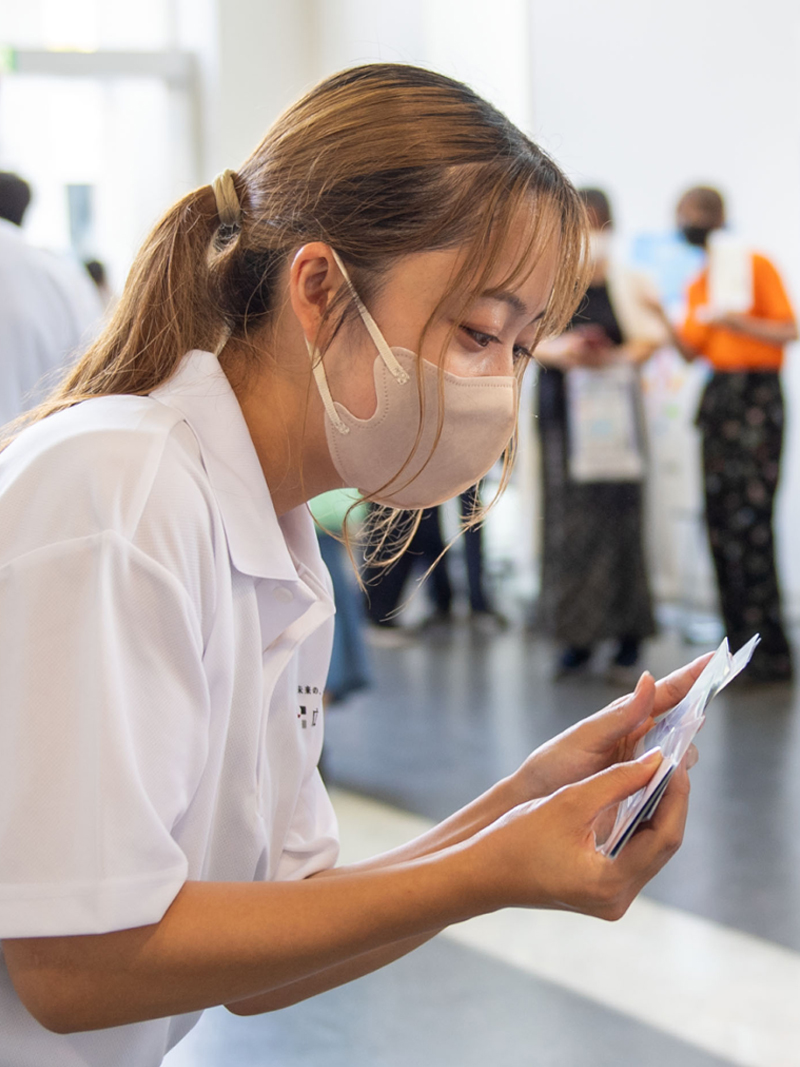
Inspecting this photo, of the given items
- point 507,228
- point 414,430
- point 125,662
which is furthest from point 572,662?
point 125,662

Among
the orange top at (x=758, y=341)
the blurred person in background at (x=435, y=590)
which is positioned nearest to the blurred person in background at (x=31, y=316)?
the orange top at (x=758, y=341)

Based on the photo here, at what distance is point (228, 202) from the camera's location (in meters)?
0.88

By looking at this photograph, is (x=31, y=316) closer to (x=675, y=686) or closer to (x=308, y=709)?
(x=308, y=709)

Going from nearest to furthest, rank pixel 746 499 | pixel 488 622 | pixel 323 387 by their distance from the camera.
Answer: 1. pixel 323 387
2. pixel 746 499
3. pixel 488 622

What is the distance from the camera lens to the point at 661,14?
15.4 feet

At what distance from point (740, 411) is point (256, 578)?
9.56ft

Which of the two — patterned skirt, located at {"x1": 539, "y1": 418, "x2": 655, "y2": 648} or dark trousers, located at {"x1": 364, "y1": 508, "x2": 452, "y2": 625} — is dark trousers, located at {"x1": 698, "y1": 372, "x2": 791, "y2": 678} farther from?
dark trousers, located at {"x1": 364, "y1": 508, "x2": 452, "y2": 625}

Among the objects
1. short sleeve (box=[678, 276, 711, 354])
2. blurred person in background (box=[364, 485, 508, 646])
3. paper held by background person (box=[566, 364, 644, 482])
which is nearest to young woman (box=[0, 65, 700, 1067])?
paper held by background person (box=[566, 364, 644, 482])

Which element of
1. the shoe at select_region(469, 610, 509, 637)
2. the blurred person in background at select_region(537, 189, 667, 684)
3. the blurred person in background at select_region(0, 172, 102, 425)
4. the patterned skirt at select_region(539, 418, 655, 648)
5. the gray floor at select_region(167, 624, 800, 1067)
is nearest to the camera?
the gray floor at select_region(167, 624, 800, 1067)

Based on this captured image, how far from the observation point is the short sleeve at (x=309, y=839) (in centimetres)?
97

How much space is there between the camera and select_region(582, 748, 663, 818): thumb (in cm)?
71

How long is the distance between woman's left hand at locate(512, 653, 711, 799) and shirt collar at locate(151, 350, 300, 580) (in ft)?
0.84

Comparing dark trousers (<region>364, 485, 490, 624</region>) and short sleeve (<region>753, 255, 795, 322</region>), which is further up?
short sleeve (<region>753, 255, 795, 322</region>)

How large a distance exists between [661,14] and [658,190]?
678 millimetres
